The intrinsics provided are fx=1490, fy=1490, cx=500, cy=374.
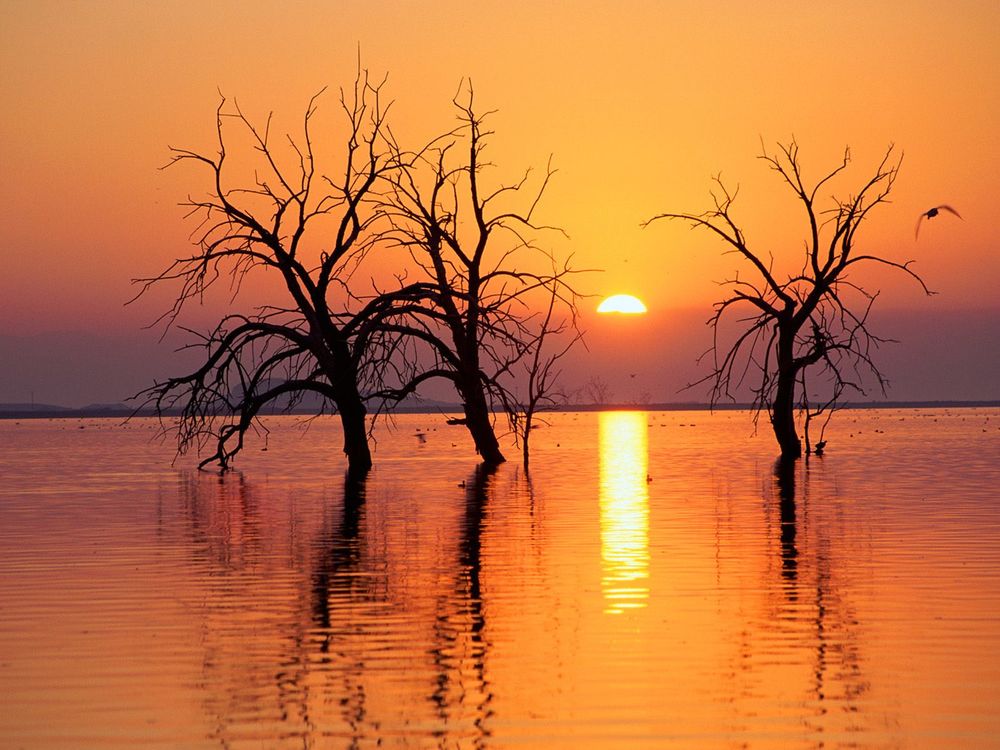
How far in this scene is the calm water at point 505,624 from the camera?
9758 mm

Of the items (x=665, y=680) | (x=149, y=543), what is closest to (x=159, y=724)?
(x=665, y=680)

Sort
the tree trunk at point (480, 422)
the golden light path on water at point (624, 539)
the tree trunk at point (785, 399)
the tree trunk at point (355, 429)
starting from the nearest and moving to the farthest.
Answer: the golden light path on water at point (624, 539)
the tree trunk at point (355, 429)
the tree trunk at point (480, 422)
the tree trunk at point (785, 399)

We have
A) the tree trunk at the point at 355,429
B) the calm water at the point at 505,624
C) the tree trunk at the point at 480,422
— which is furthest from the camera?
the tree trunk at the point at 480,422

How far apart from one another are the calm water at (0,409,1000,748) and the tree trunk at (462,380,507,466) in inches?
422

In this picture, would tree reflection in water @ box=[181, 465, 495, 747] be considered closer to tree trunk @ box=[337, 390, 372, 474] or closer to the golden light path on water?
the golden light path on water

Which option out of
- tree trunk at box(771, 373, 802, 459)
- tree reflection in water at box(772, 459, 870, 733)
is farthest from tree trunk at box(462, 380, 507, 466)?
tree reflection in water at box(772, 459, 870, 733)

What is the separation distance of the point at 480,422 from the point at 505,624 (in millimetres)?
30535

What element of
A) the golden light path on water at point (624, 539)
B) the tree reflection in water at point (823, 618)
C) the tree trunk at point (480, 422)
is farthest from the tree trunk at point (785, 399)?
the tree reflection in water at point (823, 618)

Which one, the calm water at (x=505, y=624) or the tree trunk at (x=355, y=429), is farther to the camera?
the tree trunk at (x=355, y=429)

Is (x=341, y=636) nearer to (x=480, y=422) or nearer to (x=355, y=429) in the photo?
(x=355, y=429)

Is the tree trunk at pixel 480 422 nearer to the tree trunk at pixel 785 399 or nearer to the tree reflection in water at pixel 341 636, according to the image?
the tree trunk at pixel 785 399

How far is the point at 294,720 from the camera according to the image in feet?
A: 32.2

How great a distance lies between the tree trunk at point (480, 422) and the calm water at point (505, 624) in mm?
10731

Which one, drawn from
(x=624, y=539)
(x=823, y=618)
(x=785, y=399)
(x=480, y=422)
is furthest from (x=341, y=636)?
(x=785, y=399)
